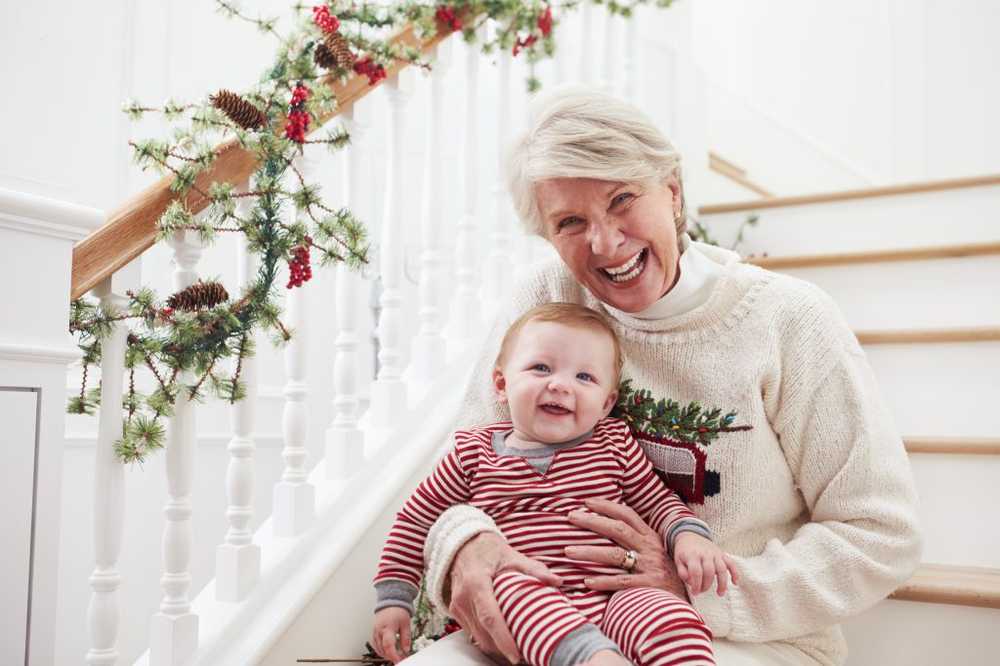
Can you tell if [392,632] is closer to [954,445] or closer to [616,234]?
[616,234]

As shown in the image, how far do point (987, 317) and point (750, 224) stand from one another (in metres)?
0.80

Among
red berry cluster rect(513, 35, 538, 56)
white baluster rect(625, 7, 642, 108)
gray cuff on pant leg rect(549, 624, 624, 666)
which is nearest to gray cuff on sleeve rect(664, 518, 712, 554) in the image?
gray cuff on pant leg rect(549, 624, 624, 666)

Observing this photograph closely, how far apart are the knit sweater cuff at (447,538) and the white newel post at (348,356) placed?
0.48 meters

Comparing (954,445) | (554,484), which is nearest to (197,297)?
(554,484)

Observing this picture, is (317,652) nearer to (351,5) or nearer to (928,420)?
(351,5)

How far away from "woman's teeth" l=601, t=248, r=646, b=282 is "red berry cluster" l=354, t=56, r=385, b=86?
0.68 metres

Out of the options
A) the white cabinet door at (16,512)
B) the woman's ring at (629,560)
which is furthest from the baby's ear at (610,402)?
the white cabinet door at (16,512)

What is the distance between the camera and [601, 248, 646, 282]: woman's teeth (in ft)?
4.17

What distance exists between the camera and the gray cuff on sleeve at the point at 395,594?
4.03 ft

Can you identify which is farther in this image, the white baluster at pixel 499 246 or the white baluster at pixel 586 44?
the white baluster at pixel 586 44

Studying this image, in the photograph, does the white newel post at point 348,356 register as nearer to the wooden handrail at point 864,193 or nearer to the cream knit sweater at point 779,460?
the cream knit sweater at point 779,460

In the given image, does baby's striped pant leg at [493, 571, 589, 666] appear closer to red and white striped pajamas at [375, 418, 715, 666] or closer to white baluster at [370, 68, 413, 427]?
red and white striped pajamas at [375, 418, 715, 666]

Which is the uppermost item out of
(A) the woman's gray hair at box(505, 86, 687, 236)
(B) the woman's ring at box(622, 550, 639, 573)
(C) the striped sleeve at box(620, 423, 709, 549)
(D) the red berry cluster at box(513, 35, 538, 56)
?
(D) the red berry cluster at box(513, 35, 538, 56)

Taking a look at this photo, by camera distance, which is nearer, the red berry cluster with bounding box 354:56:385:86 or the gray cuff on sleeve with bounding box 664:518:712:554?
the gray cuff on sleeve with bounding box 664:518:712:554
